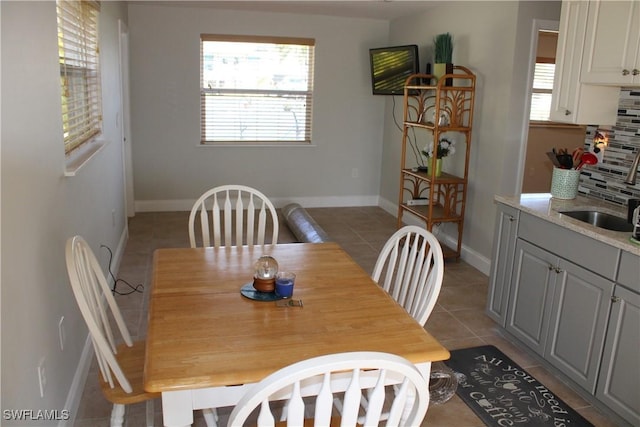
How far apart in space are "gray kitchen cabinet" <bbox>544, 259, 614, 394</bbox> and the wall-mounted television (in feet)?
10.5

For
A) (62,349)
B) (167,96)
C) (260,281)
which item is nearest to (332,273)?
(260,281)

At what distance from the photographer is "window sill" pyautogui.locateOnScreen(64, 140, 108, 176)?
7.94 ft

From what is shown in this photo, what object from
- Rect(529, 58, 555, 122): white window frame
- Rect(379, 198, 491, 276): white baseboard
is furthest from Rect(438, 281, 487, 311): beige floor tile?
Rect(529, 58, 555, 122): white window frame

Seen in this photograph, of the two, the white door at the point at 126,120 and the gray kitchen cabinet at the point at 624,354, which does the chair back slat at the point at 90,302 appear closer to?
the gray kitchen cabinet at the point at 624,354

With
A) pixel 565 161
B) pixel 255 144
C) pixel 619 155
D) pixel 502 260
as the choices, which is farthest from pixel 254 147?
pixel 619 155

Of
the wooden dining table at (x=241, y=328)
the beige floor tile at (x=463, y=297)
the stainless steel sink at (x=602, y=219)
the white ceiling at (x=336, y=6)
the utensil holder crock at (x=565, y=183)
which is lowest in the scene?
the beige floor tile at (x=463, y=297)

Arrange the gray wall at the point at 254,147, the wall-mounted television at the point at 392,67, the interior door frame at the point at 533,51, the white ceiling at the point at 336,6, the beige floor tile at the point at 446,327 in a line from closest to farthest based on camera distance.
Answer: the beige floor tile at the point at 446,327, the interior door frame at the point at 533,51, the white ceiling at the point at 336,6, the wall-mounted television at the point at 392,67, the gray wall at the point at 254,147

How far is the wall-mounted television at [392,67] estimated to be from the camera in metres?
5.38

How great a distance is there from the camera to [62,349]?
225cm

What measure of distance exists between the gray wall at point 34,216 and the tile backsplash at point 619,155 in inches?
118

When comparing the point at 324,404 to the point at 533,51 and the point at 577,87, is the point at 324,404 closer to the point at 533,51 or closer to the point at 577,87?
the point at 577,87

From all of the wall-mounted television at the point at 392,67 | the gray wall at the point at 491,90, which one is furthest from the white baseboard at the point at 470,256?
the wall-mounted television at the point at 392,67

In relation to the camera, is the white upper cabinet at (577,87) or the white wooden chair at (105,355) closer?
the white wooden chair at (105,355)

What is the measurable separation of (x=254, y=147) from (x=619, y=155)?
13.5ft
